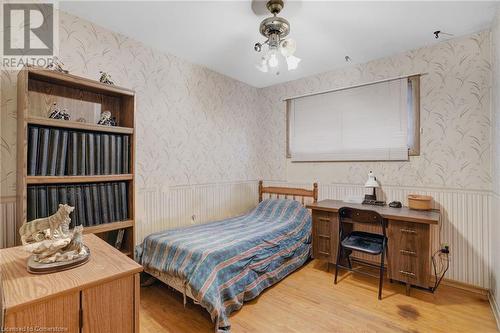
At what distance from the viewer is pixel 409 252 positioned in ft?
7.33

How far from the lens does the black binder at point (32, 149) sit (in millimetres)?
1608

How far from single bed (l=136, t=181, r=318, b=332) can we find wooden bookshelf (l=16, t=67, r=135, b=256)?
349mm

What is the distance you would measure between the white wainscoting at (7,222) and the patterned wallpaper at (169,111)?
0.07m

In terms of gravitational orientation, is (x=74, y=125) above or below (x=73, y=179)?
above

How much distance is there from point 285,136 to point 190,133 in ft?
4.83

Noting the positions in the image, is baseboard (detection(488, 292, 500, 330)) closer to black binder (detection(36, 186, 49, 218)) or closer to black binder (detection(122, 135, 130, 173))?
black binder (detection(122, 135, 130, 173))

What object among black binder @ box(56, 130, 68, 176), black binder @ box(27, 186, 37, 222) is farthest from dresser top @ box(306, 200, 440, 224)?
black binder @ box(27, 186, 37, 222)

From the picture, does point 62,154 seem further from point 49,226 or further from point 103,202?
point 49,226

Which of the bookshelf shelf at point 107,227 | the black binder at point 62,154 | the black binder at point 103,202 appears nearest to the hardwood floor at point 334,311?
the bookshelf shelf at point 107,227

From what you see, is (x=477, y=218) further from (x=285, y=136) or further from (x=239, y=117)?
(x=239, y=117)

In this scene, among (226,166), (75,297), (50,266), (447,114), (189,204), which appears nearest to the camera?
(75,297)

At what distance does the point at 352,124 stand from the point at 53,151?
3035 millimetres
